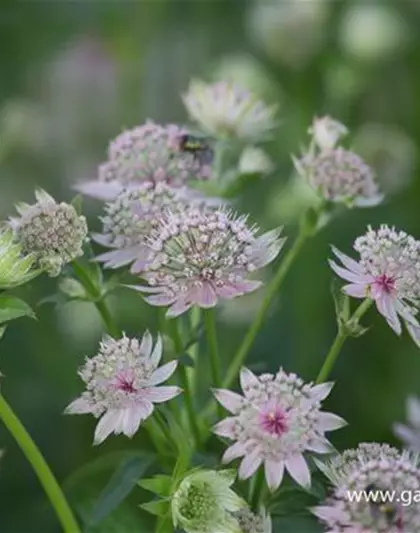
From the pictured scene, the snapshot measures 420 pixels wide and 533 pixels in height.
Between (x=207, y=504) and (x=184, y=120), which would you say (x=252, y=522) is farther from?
(x=184, y=120)

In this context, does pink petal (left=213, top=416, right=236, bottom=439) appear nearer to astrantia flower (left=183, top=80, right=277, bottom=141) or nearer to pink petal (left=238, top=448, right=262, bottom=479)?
pink petal (left=238, top=448, right=262, bottom=479)

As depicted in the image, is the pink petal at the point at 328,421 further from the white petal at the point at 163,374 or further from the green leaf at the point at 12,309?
the green leaf at the point at 12,309

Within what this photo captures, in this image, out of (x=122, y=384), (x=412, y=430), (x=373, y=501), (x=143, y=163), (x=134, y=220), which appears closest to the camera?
(x=373, y=501)

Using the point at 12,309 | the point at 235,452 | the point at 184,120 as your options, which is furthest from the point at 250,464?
the point at 184,120

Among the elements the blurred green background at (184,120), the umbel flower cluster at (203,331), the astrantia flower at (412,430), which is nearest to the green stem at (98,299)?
the umbel flower cluster at (203,331)

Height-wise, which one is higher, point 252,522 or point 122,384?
point 122,384

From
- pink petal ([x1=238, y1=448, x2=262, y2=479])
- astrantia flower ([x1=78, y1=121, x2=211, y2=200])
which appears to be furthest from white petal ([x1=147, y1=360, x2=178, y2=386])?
astrantia flower ([x1=78, y1=121, x2=211, y2=200])

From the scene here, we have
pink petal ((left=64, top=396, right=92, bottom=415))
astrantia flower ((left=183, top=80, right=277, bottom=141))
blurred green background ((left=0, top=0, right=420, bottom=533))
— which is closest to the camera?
pink petal ((left=64, top=396, right=92, bottom=415))
